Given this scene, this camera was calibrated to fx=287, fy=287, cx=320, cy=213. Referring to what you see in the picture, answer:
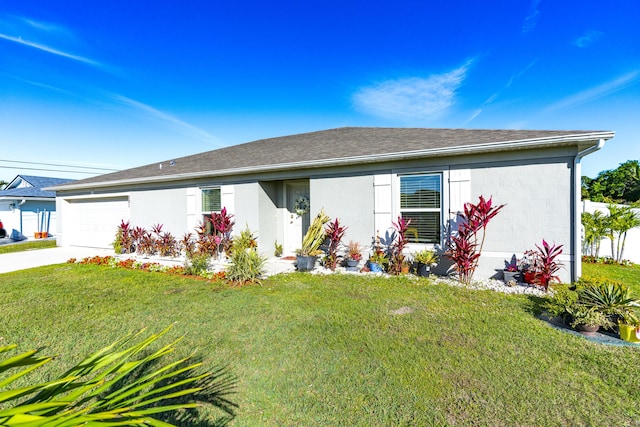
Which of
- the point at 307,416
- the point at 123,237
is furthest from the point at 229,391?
the point at 123,237

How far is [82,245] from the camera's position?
12055 millimetres

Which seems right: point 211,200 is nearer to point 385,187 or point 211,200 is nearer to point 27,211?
point 385,187

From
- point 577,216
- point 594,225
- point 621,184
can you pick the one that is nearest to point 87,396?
point 577,216

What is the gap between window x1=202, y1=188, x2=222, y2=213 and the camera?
916 centimetres

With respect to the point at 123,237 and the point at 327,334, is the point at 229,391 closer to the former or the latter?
the point at 327,334

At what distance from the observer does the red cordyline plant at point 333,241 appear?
7.20m

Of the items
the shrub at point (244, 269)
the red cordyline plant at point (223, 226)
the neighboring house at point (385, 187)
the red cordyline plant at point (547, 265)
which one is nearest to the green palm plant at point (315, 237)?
the neighboring house at point (385, 187)

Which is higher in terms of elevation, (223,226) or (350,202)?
(350,202)

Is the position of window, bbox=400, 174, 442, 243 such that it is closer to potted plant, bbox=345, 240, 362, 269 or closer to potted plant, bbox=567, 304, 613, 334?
potted plant, bbox=345, 240, 362, 269

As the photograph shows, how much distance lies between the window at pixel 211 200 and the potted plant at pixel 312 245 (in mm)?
3425

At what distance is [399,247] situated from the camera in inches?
259

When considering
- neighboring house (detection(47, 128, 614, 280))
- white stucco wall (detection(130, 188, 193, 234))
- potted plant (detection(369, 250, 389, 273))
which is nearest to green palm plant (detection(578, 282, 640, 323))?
neighboring house (detection(47, 128, 614, 280))

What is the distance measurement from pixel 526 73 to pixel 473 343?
10661mm

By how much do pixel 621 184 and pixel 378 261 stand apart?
24.0 metres
